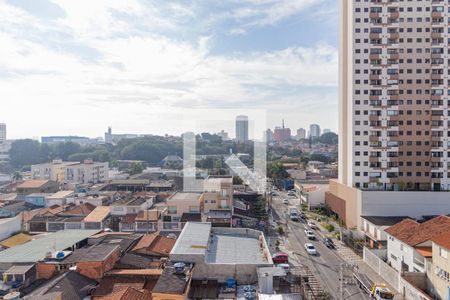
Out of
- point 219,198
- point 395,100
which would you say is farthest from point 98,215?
point 395,100

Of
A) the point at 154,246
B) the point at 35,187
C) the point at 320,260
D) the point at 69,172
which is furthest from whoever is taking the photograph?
the point at 69,172

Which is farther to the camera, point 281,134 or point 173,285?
point 281,134

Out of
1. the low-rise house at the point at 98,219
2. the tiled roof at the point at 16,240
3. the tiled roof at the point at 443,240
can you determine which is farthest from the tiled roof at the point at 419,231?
the tiled roof at the point at 16,240

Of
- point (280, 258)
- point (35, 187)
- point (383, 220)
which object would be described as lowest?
point (280, 258)

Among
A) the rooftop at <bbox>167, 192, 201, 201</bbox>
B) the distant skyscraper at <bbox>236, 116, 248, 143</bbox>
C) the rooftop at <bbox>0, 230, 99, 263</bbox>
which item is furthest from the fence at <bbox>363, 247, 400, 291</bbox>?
the rooftop at <bbox>0, 230, 99, 263</bbox>

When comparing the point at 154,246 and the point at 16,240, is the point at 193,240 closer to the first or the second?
the point at 154,246

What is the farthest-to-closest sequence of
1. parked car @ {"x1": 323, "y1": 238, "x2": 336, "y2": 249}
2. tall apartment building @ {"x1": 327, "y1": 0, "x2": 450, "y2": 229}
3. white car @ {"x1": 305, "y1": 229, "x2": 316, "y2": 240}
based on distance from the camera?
tall apartment building @ {"x1": 327, "y1": 0, "x2": 450, "y2": 229} → white car @ {"x1": 305, "y1": 229, "x2": 316, "y2": 240} → parked car @ {"x1": 323, "y1": 238, "x2": 336, "y2": 249}

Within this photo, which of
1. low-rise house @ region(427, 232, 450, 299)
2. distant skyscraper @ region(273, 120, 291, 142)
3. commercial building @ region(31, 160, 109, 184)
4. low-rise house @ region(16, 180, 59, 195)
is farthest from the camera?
distant skyscraper @ region(273, 120, 291, 142)

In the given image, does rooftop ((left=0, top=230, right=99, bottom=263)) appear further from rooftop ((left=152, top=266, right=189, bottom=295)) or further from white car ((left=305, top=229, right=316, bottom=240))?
white car ((left=305, top=229, right=316, bottom=240))
